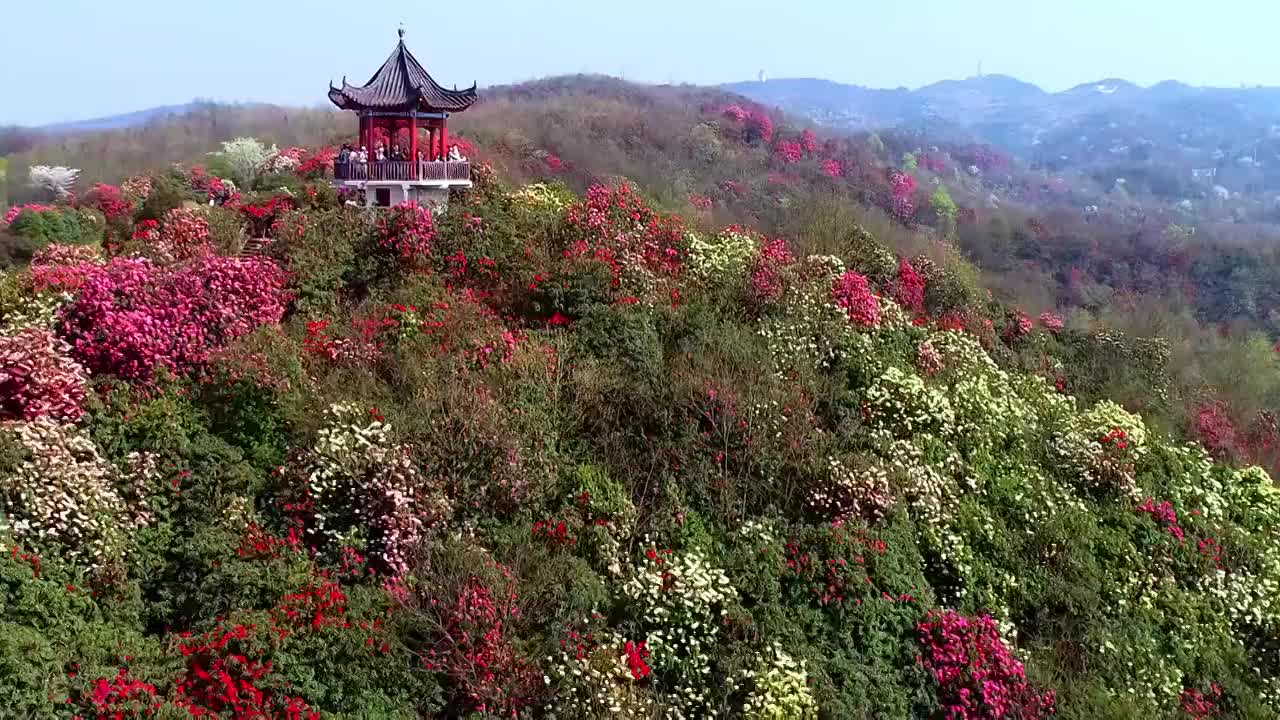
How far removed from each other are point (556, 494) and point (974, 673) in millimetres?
7099

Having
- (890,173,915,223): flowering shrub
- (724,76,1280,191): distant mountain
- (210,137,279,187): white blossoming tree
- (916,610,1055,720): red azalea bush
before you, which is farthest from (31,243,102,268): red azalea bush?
(724,76,1280,191): distant mountain

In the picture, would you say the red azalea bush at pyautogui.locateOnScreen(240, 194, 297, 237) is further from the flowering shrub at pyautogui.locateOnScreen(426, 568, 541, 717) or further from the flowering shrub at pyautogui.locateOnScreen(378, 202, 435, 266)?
the flowering shrub at pyautogui.locateOnScreen(426, 568, 541, 717)

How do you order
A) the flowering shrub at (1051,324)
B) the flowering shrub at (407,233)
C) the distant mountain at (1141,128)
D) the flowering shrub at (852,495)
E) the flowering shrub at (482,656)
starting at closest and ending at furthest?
the flowering shrub at (482,656)
the flowering shrub at (852,495)
the flowering shrub at (407,233)
the flowering shrub at (1051,324)
the distant mountain at (1141,128)

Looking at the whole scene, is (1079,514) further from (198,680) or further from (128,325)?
(128,325)

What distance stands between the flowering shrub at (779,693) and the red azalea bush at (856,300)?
10.0m

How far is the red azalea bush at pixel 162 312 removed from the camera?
14570 millimetres

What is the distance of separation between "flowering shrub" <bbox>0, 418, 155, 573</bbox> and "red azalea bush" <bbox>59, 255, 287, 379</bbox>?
1976 millimetres

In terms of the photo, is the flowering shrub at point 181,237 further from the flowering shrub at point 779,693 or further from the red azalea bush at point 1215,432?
the red azalea bush at point 1215,432

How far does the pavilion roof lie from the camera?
20.1 m

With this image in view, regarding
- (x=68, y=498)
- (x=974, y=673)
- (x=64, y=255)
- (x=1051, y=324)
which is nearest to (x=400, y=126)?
(x=64, y=255)

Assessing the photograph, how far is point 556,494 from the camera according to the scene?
46.6ft

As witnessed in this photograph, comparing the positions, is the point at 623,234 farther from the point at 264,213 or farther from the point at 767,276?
the point at 264,213

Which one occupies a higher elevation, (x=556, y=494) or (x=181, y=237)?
(x=181, y=237)

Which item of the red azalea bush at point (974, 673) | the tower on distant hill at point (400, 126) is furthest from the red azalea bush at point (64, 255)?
the red azalea bush at point (974, 673)
